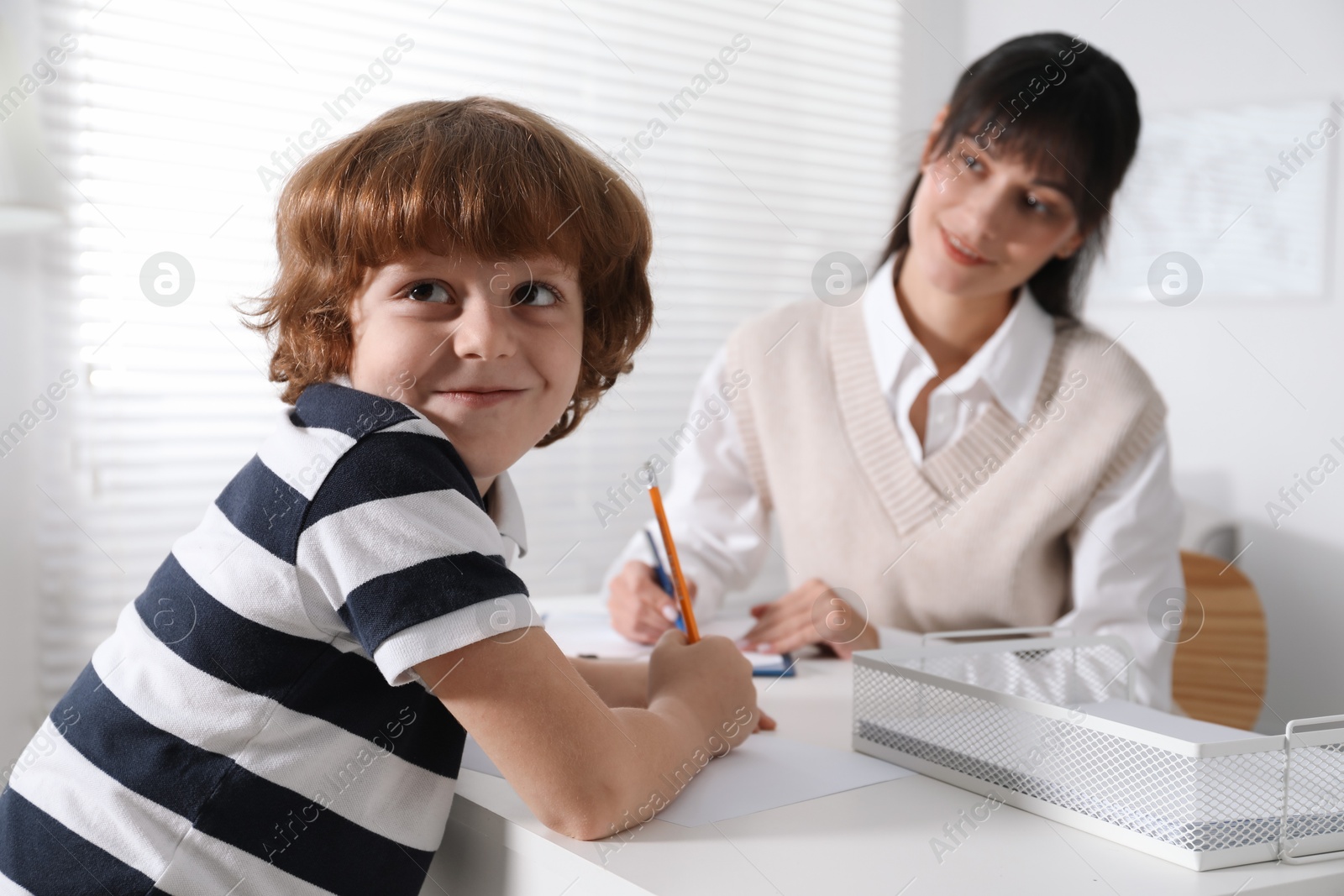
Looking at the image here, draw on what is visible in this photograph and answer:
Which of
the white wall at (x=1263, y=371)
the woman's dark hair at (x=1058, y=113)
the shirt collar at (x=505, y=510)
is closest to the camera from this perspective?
the shirt collar at (x=505, y=510)

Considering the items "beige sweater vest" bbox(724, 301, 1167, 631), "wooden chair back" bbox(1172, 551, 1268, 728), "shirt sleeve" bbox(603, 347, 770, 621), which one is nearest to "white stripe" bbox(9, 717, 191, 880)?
"shirt sleeve" bbox(603, 347, 770, 621)

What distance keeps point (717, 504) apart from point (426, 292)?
872 millimetres

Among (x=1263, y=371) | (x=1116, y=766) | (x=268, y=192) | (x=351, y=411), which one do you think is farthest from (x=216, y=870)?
(x=1263, y=371)

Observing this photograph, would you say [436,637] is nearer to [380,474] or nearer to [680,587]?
[380,474]

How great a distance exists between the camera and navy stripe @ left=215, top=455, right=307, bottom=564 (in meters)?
0.57

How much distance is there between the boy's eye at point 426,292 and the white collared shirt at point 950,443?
64cm

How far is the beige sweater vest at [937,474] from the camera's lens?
4.23ft

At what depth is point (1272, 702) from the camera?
6.62 feet

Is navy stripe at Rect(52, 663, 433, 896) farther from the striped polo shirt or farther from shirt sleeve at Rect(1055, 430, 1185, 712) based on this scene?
shirt sleeve at Rect(1055, 430, 1185, 712)

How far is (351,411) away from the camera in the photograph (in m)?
0.60

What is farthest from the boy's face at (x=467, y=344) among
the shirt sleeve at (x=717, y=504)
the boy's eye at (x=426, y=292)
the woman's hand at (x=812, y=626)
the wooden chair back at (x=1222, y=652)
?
the wooden chair back at (x=1222, y=652)

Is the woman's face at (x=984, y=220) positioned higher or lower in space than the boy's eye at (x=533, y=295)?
lower

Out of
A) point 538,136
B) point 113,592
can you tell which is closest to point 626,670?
point 538,136

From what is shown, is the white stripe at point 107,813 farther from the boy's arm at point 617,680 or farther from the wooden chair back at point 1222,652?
the wooden chair back at point 1222,652
